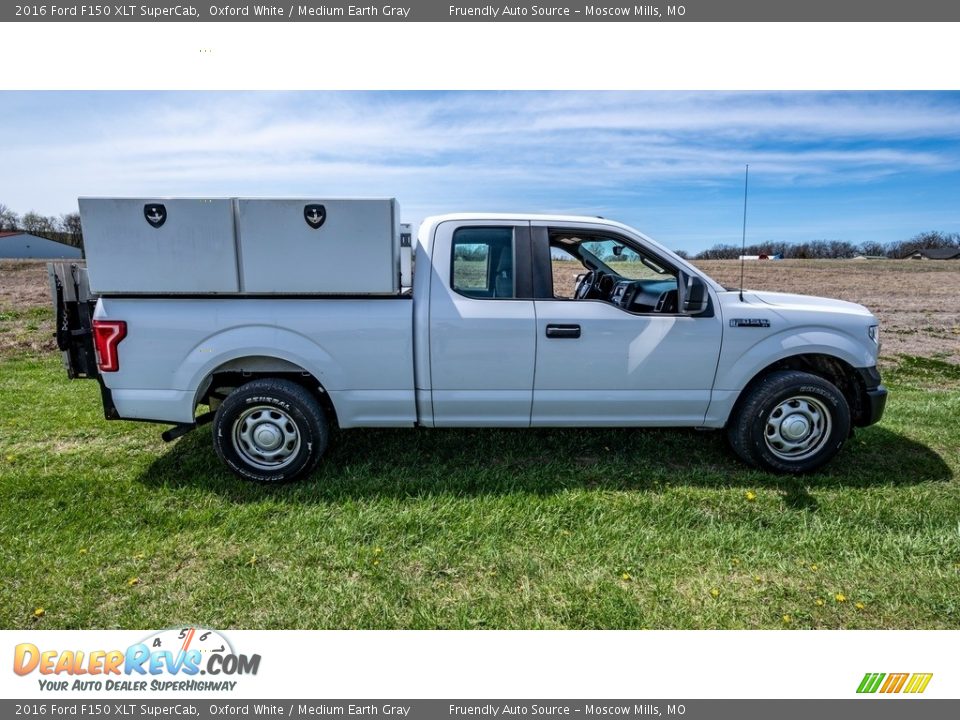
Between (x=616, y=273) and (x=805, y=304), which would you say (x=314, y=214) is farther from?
(x=805, y=304)

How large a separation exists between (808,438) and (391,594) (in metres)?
3.35

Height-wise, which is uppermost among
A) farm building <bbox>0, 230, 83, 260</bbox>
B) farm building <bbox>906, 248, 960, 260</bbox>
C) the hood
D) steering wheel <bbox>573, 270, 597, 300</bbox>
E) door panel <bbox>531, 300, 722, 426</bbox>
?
farm building <bbox>0, 230, 83, 260</bbox>

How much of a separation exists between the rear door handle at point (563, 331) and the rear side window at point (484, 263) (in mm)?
380

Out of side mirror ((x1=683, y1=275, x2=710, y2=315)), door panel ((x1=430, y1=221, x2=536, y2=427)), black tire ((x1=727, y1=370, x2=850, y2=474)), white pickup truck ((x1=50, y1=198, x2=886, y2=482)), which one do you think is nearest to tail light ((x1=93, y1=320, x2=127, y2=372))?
white pickup truck ((x1=50, y1=198, x2=886, y2=482))

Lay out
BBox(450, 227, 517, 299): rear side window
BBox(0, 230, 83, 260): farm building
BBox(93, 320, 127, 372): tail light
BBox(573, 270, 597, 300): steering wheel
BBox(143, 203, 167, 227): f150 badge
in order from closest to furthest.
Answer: BBox(143, 203, 167, 227): f150 badge < BBox(93, 320, 127, 372): tail light < BBox(450, 227, 517, 299): rear side window < BBox(573, 270, 597, 300): steering wheel < BBox(0, 230, 83, 260): farm building

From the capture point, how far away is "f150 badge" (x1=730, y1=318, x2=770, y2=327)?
13.7ft

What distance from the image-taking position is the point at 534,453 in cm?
476

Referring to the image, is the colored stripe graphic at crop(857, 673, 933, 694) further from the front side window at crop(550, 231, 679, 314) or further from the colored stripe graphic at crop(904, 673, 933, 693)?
the front side window at crop(550, 231, 679, 314)

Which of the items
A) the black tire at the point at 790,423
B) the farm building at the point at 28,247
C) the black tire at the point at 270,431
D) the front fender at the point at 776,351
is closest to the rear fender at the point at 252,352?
the black tire at the point at 270,431

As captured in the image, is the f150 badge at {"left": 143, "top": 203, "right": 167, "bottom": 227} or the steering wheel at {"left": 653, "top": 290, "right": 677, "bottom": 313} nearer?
the f150 badge at {"left": 143, "top": 203, "right": 167, "bottom": 227}

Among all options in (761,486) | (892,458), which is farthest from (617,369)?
(892,458)

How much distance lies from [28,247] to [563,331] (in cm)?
7478

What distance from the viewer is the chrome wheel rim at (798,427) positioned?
4273 millimetres

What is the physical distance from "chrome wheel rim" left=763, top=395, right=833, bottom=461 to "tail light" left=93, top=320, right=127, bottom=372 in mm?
4767
